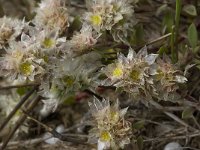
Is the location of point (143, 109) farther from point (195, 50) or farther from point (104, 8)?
point (104, 8)

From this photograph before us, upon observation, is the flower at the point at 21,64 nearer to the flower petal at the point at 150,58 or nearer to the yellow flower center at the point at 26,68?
the yellow flower center at the point at 26,68

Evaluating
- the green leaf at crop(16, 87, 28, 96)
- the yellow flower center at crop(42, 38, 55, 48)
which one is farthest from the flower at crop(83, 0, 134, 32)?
the green leaf at crop(16, 87, 28, 96)

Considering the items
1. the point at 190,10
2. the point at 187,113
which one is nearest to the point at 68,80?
the point at 187,113

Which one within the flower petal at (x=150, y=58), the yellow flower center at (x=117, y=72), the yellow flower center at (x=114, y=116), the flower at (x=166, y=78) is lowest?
the yellow flower center at (x=114, y=116)

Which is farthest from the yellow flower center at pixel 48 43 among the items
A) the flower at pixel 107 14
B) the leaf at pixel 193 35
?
the leaf at pixel 193 35

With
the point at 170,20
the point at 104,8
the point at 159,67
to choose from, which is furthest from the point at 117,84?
the point at 170,20
